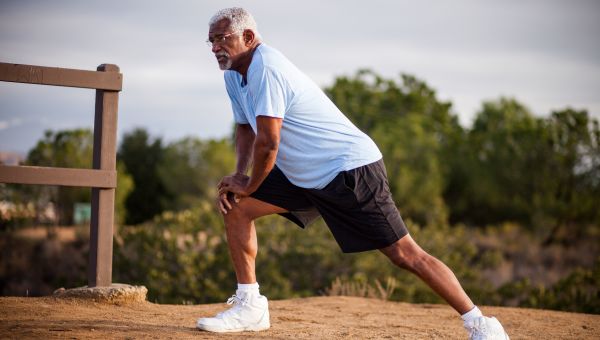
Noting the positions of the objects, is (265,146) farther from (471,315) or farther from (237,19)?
(471,315)

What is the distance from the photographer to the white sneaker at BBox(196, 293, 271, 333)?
506cm

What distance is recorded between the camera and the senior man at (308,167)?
4.63m

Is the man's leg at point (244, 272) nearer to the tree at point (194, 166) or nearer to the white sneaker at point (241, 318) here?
the white sneaker at point (241, 318)

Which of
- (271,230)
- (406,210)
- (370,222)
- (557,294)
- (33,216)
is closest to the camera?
(370,222)

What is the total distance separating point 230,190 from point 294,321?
1385mm

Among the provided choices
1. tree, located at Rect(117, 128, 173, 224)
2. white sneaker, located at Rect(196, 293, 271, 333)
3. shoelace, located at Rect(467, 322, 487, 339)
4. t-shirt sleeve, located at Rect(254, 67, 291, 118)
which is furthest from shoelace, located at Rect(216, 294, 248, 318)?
tree, located at Rect(117, 128, 173, 224)

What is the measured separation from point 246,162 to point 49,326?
5.30ft

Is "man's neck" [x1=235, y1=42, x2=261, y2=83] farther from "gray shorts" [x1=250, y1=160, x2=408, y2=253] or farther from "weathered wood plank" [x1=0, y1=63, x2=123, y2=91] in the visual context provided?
"weathered wood plank" [x1=0, y1=63, x2=123, y2=91]

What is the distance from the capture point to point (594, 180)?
27703mm

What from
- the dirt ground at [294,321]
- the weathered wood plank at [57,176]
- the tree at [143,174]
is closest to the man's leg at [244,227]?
the dirt ground at [294,321]

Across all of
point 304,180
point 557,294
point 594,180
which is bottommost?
point 557,294

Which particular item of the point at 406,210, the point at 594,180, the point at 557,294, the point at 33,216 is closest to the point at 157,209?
the point at 406,210

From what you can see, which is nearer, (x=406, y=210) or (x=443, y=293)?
(x=443, y=293)

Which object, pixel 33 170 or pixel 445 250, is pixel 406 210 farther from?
pixel 33 170
